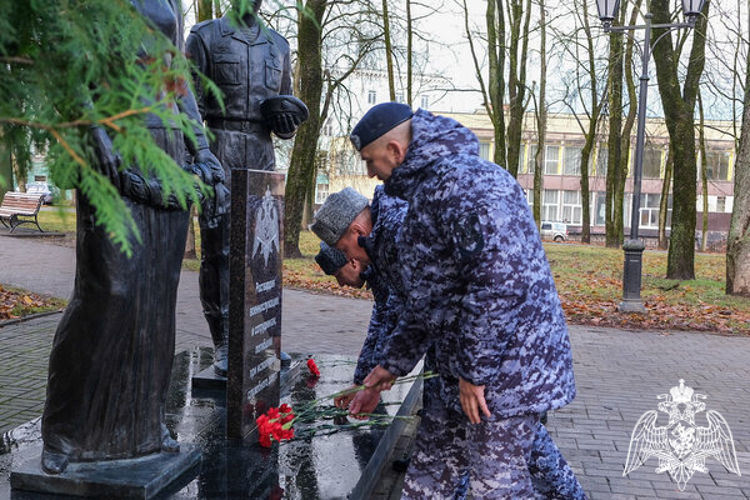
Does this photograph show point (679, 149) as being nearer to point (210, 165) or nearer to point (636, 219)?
point (636, 219)

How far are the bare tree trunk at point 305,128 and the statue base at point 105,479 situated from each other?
44.2 feet

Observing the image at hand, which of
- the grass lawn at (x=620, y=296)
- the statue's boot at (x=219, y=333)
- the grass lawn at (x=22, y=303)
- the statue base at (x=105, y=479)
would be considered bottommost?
the grass lawn at (x=620, y=296)

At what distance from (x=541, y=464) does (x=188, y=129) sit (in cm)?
260

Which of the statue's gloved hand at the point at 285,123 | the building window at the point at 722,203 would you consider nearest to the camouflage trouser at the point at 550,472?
the statue's gloved hand at the point at 285,123

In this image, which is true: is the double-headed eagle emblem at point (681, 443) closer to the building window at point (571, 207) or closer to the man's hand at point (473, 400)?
the man's hand at point (473, 400)

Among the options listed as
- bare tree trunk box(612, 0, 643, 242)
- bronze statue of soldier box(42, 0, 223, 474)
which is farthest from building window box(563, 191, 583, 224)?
bronze statue of soldier box(42, 0, 223, 474)

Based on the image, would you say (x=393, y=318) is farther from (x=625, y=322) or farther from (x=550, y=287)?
(x=625, y=322)

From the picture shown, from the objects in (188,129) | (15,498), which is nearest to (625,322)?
(15,498)

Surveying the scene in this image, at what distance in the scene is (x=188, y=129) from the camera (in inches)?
58.0

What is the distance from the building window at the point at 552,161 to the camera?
58431 mm

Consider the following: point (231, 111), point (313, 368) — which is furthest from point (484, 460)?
point (231, 111)

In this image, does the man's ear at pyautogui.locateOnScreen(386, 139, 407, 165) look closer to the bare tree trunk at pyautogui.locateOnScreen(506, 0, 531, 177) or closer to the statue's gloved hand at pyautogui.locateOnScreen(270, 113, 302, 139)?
the statue's gloved hand at pyautogui.locateOnScreen(270, 113, 302, 139)

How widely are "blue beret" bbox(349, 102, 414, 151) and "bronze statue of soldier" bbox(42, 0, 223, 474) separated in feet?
2.55

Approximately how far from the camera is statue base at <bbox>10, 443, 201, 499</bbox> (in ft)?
10.2
